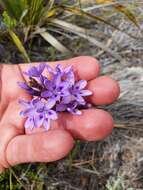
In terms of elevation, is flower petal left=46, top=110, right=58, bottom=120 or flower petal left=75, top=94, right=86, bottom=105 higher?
flower petal left=46, top=110, right=58, bottom=120

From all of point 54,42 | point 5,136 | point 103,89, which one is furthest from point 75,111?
point 54,42

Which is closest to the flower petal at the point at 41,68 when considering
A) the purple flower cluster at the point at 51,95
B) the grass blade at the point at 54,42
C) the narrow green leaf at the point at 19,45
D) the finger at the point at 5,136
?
the purple flower cluster at the point at 51,95

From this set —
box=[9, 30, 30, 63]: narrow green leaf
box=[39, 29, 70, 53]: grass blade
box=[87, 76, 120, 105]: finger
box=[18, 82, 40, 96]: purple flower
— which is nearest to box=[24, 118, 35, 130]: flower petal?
box=[18, 82, 40, 96]: purple flower

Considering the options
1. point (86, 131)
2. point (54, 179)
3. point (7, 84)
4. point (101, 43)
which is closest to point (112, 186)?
point (54, 179)

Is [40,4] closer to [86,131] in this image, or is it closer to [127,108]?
[127,108]

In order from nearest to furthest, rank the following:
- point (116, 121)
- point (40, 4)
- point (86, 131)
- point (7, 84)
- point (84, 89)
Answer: point (86, 131) → point (84, 89) → point (7, 84) → point (116, 121) → point (40, 4)

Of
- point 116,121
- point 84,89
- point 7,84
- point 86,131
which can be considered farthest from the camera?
point 116,121

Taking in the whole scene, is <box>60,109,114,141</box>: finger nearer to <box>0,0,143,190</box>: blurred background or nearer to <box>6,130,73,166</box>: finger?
<box>6,130,73,166</box>: finger
